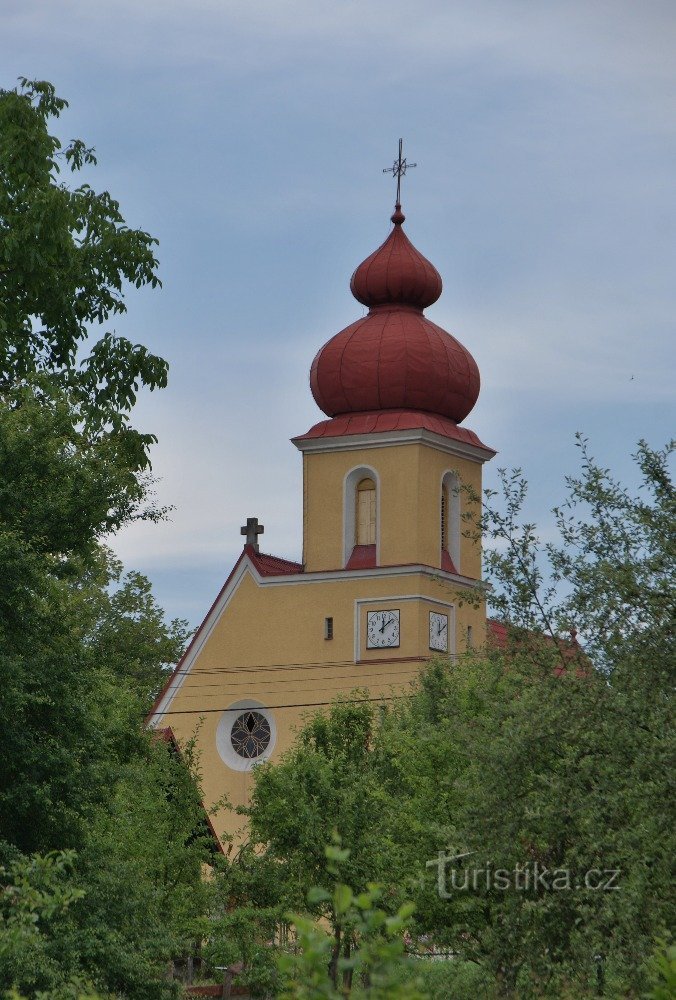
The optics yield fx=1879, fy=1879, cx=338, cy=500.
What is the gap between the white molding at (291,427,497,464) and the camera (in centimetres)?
5353

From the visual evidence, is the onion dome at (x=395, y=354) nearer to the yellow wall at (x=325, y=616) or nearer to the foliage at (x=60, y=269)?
the yellow wall at (x=325, y=616)

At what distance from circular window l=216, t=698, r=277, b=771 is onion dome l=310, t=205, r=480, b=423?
938 centimetres

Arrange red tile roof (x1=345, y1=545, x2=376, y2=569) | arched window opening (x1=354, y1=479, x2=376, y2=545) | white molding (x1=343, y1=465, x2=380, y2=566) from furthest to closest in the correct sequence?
arched window opening (x1=354, y1=479, x2=376, y2=545), white molding (x1=343, y1=465, x2=380, y2=566), red tile roof (x1=345, y1=545, x2=376, y2=569)

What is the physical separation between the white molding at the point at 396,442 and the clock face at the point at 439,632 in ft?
16.4

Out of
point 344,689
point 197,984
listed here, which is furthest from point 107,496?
point 344,689

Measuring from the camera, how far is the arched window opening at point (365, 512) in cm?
5441

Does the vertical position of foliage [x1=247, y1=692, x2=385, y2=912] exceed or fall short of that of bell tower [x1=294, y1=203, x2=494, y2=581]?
it falls short

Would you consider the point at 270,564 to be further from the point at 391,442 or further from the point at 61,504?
the point at 61,504

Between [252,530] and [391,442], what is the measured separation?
17.5ft

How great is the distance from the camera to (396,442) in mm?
53812

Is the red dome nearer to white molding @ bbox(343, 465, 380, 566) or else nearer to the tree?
white molding @ bbox(343, 465, 380, 566)

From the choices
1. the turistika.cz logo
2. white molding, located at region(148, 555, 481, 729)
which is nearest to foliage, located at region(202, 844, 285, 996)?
the turistika.cz logo

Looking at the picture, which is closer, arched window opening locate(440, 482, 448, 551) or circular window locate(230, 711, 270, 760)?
circular window locate(230, 711, 270, 760)

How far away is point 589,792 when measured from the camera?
1359cm
